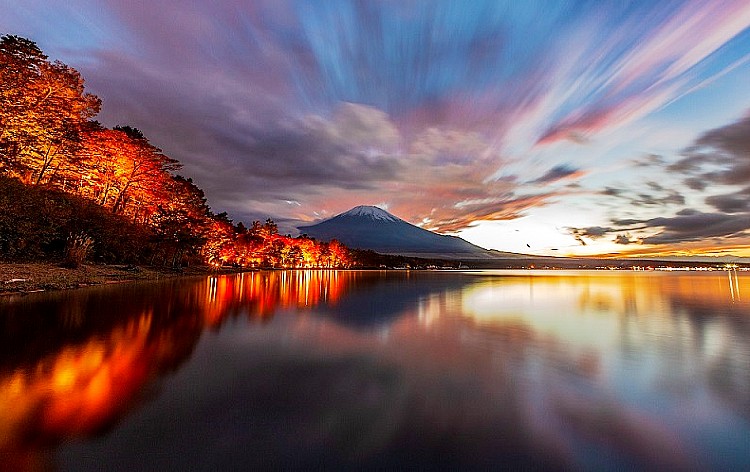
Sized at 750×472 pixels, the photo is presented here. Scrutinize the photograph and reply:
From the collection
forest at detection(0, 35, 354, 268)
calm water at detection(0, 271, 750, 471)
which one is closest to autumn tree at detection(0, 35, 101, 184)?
forest at detection(0, 35, 354, 268)

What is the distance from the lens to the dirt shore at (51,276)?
688 inches

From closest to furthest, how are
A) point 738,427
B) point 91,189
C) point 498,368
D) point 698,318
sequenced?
point 738,427
point 498,368
point 698,318
point 91,189

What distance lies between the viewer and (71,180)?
1510 inches

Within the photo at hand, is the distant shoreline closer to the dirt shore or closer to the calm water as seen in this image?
the dirt shore

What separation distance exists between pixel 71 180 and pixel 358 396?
4711 centimetres

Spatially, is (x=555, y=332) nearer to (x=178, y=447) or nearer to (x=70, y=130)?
(x=178, y=447)

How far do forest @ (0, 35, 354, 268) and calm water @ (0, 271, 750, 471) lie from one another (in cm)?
1561

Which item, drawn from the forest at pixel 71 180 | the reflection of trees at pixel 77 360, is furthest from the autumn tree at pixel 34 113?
the reflection of trees at pixel 77 360

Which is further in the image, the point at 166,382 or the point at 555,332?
the point at 555,332

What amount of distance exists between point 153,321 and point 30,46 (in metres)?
36.7

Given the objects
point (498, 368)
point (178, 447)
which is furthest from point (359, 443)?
point (498, 368)

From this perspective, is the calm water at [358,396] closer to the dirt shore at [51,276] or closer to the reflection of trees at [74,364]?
the reflection of trees at [74,364]

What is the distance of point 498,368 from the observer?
309 inches

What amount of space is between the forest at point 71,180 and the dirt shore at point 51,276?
1.43 meters
